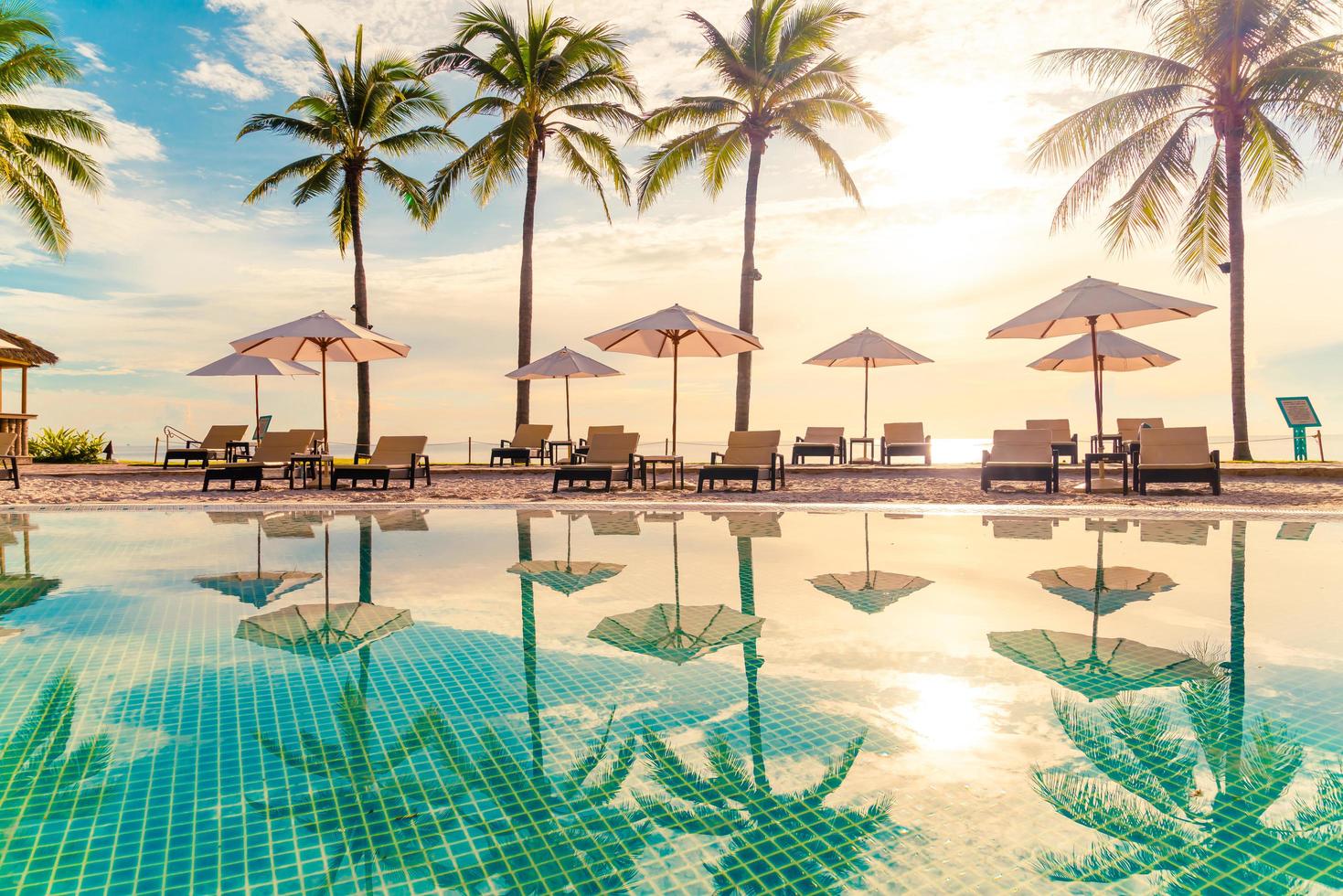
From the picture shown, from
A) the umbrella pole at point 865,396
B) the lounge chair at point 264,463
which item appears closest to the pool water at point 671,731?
the lounge chair at point 264,463

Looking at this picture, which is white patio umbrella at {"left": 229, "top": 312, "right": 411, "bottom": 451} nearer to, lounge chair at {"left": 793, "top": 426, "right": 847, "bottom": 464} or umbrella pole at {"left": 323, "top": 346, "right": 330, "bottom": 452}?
umbrella pole at {"left": 323, "top": 346, "right": 330, "bottom": 452}

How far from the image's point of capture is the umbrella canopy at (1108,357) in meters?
15.6

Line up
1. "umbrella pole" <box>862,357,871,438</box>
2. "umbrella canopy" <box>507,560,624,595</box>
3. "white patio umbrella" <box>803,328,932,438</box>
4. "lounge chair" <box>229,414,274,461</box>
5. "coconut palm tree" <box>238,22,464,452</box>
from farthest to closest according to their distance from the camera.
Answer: "coconut palm tree" <box>238,22,464,452</box> → "umbrella pole" <box>862,357,871,438</box> → "white patio umbrella" <box>803,328,932,438</box> → "lounge chair" <box>229,414,274,461</box> → "umbrella canopy" <box>507,560,624,595</box>

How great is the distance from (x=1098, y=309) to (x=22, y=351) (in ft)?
77.7

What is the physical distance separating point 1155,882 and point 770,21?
18.9 metres

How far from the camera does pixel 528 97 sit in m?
18.4

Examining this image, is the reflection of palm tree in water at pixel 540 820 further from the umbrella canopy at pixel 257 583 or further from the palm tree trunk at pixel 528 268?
the palm tree trunk at pixel 528 268

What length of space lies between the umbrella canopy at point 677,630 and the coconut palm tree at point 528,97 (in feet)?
45.3

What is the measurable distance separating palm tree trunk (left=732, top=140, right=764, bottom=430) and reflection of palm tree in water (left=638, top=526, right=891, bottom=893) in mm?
14097

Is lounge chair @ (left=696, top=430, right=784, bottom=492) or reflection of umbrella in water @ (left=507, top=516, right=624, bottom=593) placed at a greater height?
lounge chair @ (left=696, top=430, right=784, bottom=492)

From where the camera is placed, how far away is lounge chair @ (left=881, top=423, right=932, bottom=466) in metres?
16.5

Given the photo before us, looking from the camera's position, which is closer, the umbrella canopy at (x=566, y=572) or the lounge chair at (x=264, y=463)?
the umbrella canopy at (x=566, y=572)

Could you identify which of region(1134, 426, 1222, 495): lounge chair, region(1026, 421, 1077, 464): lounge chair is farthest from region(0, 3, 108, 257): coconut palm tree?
region(1134, 426, 1222, 495): lounge chair

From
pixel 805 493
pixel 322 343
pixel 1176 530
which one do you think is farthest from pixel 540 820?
pixel 322 343
